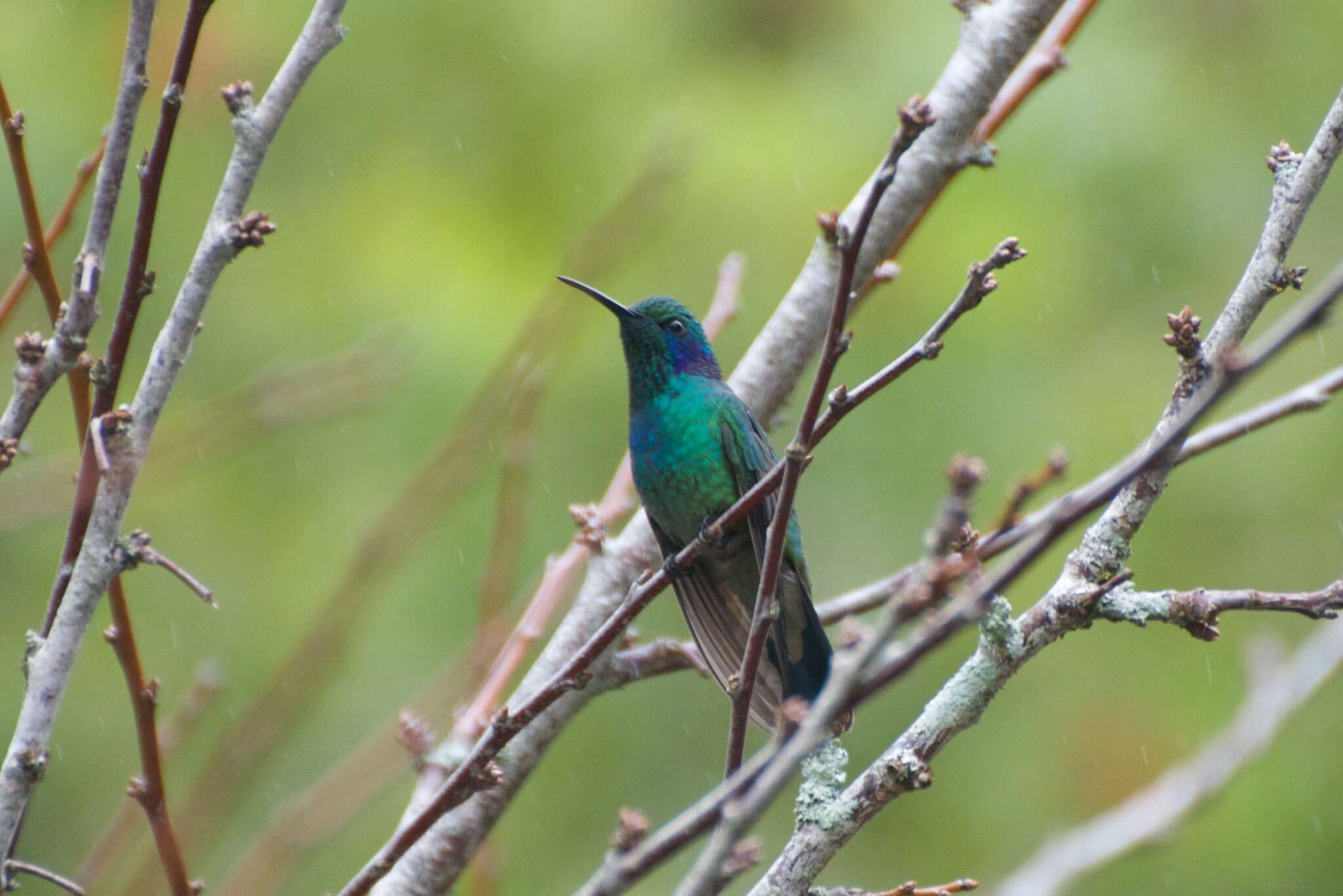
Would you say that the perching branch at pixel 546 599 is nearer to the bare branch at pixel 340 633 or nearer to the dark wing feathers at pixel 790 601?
the dark wing feathers at pixel 790 601

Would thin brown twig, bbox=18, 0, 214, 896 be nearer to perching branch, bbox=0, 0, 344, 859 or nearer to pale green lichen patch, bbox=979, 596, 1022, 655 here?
perching branch, bbox=0, 0, 344, 859

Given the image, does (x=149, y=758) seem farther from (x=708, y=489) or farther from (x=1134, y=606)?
(x=708, y=489)

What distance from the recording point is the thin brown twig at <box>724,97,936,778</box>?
57.9 inches

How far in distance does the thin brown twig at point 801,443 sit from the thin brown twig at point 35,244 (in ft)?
3.09

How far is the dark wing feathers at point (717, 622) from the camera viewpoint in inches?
126

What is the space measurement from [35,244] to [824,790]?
1.40 m

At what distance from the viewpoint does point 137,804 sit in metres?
1.71

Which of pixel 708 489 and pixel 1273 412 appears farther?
pixel 708 489

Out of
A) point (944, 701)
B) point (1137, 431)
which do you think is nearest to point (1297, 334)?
point (944, 701)

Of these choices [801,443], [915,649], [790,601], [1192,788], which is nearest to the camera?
[915,649]

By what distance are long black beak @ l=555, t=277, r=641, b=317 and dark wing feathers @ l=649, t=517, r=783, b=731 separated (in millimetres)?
617

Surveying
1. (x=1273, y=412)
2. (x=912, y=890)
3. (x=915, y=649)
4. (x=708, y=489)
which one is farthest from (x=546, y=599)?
(x=915, y=649)

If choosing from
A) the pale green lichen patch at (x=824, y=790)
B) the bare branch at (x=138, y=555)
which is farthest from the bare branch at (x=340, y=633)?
the pale green lichen patch at (x=824, y=790)

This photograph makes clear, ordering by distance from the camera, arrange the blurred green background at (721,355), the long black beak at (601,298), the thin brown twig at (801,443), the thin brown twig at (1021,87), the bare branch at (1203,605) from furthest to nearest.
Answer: the blurred green background at (721,355) < the thin brown twig at (1021,87) < the long black beak at (601,298) < the bare branch at (1203,605) < the thin brown twig at (801,443)
